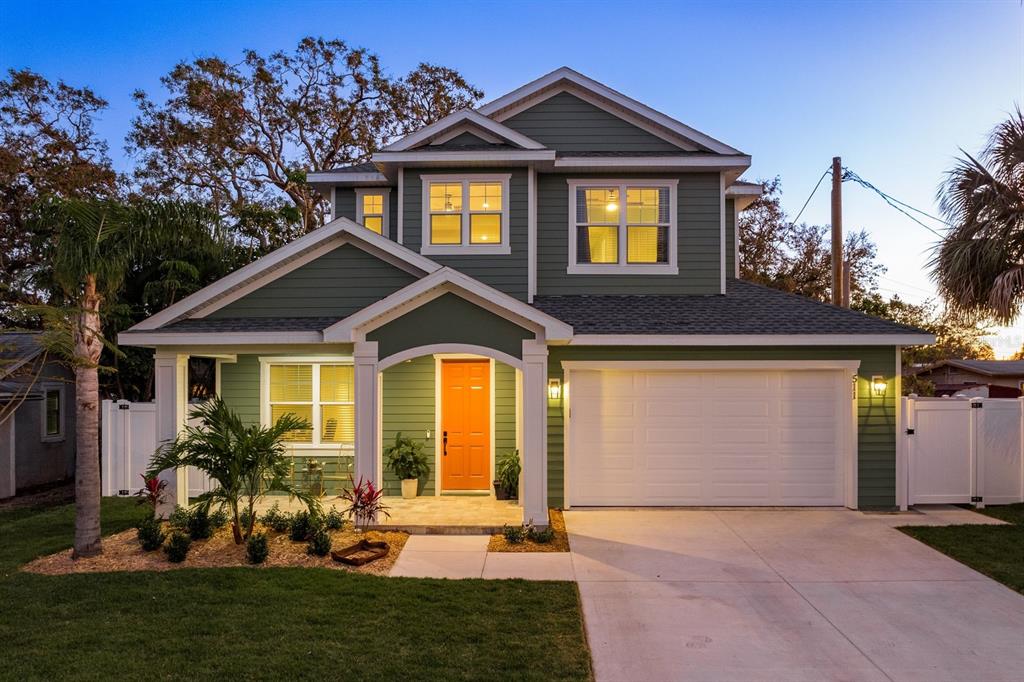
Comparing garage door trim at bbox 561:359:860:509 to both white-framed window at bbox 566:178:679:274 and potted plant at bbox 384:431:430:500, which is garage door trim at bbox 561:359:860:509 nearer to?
white-framed window at bbox 566:178:679:274

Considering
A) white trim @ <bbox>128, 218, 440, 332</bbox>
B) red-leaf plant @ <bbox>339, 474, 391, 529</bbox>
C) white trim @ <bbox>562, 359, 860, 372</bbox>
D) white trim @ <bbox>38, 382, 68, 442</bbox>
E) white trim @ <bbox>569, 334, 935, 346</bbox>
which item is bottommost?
red-leaf plant @ <bbox>339, 474, 391, 529</bbox>

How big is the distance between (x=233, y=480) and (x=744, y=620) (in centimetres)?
579

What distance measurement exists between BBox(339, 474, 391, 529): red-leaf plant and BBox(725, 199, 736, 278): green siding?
8.28 m

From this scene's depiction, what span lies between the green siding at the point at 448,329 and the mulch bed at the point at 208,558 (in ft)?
8.72

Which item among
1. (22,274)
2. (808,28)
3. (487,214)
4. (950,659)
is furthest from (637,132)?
(22,274)

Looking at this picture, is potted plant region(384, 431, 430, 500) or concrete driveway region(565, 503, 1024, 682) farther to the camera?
potted plant region(384, 431, 430, 500)

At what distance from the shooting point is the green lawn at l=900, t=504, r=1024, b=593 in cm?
702

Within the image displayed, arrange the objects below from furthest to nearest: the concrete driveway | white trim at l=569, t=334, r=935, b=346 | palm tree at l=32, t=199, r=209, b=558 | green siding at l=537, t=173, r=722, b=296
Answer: green siding at l=537, t=173, r=722, b=296 → white trim at l=569, t=334, r=935, b=346 → palm tree at l=32, t=199, r=209, b=558 → the concrete driveway

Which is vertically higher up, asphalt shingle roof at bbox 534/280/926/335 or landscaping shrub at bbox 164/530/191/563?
asphalt shingle roof at bbox 534/280/926/335

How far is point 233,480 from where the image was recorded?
7.40m

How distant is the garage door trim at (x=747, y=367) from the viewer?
9.85 metres

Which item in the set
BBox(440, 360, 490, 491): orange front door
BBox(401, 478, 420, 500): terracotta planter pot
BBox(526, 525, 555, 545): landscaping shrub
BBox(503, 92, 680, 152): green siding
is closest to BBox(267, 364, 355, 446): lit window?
BBox(401, 478, 420, 500): terracotta planter pot

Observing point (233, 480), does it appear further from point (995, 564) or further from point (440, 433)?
point (995, 564)

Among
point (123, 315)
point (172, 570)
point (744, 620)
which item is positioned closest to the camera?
point (744, 620)
